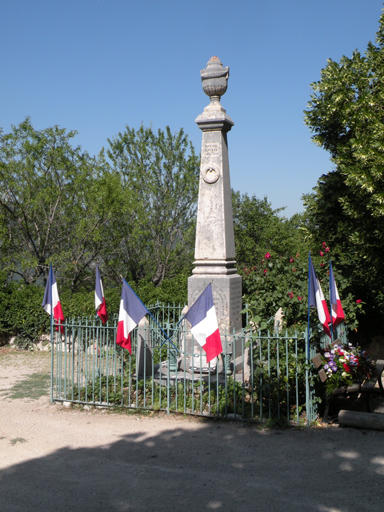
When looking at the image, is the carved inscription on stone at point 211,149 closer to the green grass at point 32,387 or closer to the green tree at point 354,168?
the green tree at point 354,168

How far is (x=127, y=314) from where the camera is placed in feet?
22.0

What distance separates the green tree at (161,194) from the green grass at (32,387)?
28.6ft

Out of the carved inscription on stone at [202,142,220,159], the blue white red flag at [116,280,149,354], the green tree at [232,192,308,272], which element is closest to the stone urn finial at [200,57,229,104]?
the carved inscription on stone at [202,142,220,159]

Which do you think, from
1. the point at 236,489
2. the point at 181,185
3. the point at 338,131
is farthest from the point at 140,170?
the point at 236,489

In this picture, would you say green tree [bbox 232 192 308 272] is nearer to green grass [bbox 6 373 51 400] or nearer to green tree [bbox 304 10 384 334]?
green tree [bbox 304 10 384 334]

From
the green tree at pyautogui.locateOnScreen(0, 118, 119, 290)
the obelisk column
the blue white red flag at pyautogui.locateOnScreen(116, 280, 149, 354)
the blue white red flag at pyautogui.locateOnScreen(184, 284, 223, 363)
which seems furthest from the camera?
the green tree at pyautogui.locateOnScreen(0, 118, 119, 290)

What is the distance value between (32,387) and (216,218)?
4670 millimetres

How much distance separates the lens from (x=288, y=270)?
9883 millimetres

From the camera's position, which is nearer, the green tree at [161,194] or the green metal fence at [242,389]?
the green metal fence at [242,389]

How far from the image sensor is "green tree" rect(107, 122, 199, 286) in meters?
18.4

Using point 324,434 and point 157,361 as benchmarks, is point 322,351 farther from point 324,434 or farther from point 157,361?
point 157,361

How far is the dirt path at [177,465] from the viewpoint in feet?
14.3

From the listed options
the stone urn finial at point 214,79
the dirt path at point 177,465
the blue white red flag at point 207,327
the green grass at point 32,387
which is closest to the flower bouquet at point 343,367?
the dirt path at point 177,465

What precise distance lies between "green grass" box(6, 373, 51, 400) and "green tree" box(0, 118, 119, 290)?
522 cm
